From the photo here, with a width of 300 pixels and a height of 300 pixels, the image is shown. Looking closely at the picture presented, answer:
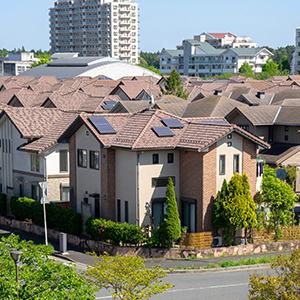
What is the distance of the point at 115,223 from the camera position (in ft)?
123

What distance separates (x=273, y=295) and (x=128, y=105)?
43704mm

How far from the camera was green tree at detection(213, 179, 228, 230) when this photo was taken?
122 feet

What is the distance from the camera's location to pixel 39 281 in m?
18.3


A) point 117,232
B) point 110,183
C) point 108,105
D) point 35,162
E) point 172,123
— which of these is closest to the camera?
point 117,232

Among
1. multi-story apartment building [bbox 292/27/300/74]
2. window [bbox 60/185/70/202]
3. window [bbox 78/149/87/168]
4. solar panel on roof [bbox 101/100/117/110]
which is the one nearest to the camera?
window [bbox 78/149/87/168]

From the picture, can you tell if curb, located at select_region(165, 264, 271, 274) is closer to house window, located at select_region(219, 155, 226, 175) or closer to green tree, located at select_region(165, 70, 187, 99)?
house window, located at select_region(219, 155, 226, 175)

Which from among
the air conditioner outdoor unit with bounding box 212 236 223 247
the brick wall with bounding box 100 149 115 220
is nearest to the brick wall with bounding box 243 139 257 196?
the air conditioner outdoor unit with bounding box 212 236 223 247

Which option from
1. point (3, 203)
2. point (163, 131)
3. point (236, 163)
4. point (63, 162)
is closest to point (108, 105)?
point (3, 203)

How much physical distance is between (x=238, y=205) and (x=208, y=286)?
717 centimetres

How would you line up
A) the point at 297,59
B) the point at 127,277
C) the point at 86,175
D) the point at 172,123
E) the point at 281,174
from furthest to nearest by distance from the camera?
the point at 297,59
the point at 281,174
the point at 86,175
the point at 172,123
the point at 127,277

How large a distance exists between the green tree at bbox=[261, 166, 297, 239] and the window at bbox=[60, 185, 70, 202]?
11.2 metres

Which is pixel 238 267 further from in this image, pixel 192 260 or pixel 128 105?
pixel 128 105

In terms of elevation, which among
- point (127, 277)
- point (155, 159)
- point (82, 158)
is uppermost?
point (155, 159)

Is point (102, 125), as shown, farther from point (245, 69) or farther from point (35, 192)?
point (245, 69)
